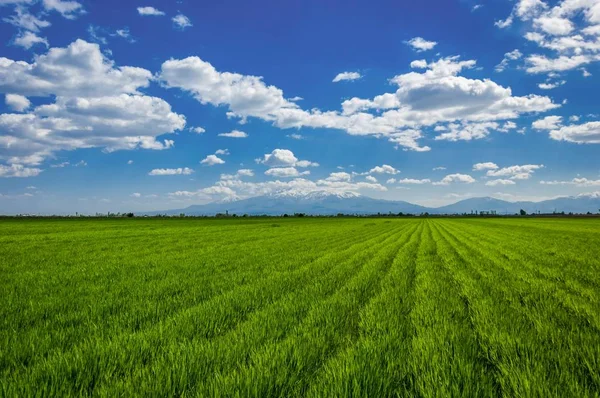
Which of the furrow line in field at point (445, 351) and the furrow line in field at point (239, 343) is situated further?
the furrow line in field at point (239, 343)

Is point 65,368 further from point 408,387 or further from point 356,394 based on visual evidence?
point 408,387

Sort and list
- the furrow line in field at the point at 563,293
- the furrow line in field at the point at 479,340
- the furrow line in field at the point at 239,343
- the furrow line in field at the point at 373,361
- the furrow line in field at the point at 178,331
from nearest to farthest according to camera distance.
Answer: the furrow line in field at the point at 373,361, the furrow line in field at the point at 479,340, the furrow line in field at the point at 239,343, the furrow line in field at the point at 178,331, the furrow line in field at the point at 563,293

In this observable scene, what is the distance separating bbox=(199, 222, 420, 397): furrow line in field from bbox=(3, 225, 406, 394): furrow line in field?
1.30 metres

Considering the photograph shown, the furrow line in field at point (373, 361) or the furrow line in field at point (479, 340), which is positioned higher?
the furrow line in field at point (373, 361)

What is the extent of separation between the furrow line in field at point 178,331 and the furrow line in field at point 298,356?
1297mm

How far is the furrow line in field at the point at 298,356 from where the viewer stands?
143 inches

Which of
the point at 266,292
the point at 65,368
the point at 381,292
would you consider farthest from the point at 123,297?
the point at 381,292

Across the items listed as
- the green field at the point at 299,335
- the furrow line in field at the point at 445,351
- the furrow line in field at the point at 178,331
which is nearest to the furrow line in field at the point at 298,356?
the green field at the point at 299,335

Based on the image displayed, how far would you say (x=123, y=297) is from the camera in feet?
26.9

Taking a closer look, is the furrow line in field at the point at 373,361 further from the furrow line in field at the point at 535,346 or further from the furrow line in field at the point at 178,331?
the furrow line in field at the point at 178,331

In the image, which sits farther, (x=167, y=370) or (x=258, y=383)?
(x=167, y=370)

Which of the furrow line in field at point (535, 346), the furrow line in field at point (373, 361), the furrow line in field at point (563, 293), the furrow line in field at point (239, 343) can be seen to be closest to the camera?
the furrow line in field at point (373, 361)

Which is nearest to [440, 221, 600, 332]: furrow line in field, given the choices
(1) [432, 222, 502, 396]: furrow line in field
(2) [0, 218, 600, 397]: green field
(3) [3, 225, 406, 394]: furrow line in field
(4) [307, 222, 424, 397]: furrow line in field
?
(2) [0, 218, 600, 397]: green field

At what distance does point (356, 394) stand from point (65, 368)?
3314 mm
